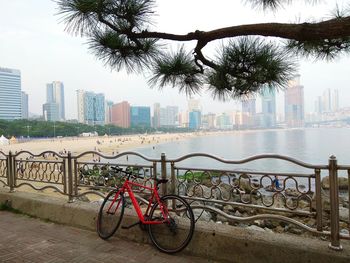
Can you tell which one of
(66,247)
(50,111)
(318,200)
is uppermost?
(50,111)

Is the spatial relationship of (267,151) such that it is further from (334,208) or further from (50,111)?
(50,111)

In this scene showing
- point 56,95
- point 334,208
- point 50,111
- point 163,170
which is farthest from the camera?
point 56,95

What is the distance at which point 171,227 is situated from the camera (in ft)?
10.2

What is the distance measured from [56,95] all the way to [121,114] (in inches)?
1055

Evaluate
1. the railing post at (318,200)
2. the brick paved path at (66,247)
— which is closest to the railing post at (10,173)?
the brick paved path at (66,247)

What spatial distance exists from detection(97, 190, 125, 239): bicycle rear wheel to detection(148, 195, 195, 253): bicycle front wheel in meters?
0.49

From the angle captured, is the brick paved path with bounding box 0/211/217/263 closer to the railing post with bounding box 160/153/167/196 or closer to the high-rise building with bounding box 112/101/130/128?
Answer: the railing post with bounding box 160/153/167/196

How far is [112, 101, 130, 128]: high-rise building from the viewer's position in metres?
98.4

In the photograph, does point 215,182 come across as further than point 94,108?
No

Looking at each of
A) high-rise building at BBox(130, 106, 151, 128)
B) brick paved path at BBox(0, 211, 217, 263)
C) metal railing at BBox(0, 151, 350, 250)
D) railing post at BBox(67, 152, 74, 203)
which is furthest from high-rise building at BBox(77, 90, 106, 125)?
brick paved path at BBox(0, 211, 217, 263)

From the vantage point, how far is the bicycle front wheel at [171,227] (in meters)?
3.04

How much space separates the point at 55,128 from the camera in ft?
233

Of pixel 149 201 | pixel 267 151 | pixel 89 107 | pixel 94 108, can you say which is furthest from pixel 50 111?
pixel 149 201

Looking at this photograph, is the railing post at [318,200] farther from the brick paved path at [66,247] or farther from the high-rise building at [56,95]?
the high-rise building at [56,95]
